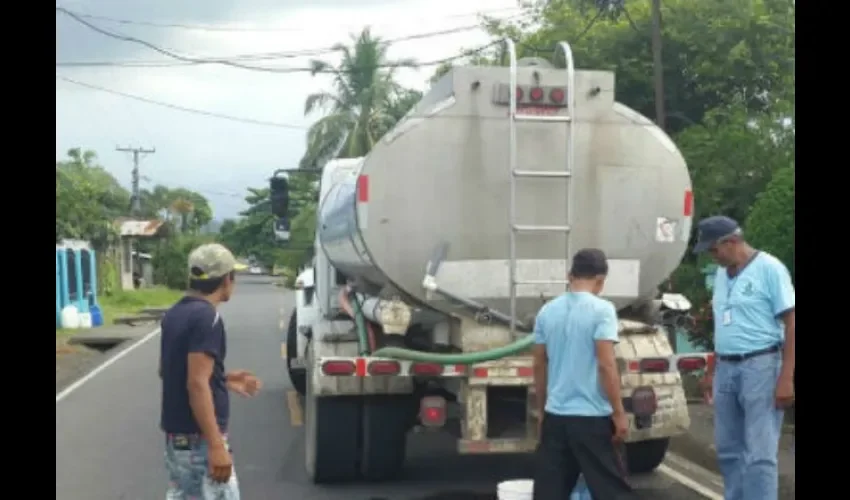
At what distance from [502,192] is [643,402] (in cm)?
160

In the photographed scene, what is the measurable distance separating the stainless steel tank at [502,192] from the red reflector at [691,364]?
2.05 ft

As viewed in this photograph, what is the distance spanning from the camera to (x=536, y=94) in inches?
270

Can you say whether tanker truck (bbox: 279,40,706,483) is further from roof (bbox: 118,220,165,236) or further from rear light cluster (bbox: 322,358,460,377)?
roof (bbox: 118,220,165,236)

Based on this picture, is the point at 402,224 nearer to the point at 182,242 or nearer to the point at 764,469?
the point at 764,469

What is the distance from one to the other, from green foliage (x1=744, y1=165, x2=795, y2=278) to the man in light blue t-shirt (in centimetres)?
475

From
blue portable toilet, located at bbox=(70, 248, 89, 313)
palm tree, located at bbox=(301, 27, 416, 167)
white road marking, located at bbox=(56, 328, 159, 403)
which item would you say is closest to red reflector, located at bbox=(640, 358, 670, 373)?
white road marking, located at bbox=(56, 328, 159, 403)

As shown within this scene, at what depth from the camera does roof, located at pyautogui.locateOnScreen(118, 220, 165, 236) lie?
174 feet

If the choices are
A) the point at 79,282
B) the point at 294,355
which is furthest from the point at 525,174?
the point at 79,282

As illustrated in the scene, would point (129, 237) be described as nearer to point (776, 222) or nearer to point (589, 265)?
point (776, 222)

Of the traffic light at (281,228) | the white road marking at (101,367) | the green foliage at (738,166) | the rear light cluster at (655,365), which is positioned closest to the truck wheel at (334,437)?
the rear light cluster at (655,365)

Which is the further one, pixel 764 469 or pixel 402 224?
pixel 402 224

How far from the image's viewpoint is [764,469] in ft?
19.0
